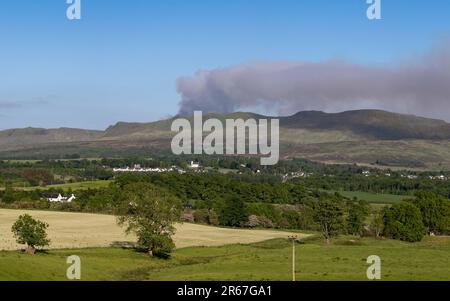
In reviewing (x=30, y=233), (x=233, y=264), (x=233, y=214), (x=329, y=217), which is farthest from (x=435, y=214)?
(x=30, y=233)

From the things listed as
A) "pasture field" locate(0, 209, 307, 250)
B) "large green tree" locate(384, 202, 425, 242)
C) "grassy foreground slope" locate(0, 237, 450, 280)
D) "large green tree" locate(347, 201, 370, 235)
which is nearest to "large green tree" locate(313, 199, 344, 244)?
"pasture field" locate(0, 209, 307, 250)

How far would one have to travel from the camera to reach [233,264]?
85875 mm

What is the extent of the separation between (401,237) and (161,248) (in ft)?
207

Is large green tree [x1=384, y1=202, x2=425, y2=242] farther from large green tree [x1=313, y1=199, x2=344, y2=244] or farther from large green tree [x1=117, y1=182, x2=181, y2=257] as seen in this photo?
large green tree [x1=117, y1=182, x2=181, y2=257]

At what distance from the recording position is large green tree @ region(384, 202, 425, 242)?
140 meters

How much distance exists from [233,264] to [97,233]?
53.2 m

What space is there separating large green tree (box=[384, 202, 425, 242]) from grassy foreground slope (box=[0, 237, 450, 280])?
26565 mm

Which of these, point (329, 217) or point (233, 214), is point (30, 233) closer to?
point (329, 217)
